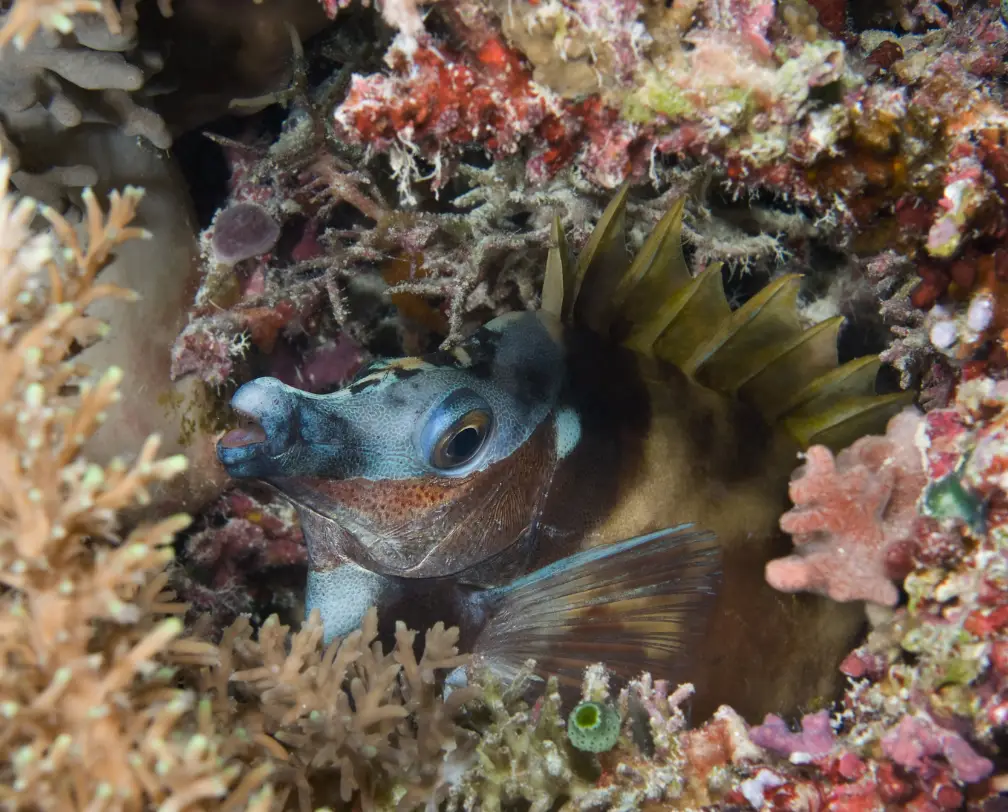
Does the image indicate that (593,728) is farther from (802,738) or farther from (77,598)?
(77,598)

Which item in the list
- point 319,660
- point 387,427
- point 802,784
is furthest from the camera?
point 387,427

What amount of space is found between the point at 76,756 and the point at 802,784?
6.51ft

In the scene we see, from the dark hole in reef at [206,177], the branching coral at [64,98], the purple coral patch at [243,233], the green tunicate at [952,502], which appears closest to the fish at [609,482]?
the green tunicate at [952,502]

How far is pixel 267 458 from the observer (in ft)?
7.76

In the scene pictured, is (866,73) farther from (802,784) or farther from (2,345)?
(2,345)

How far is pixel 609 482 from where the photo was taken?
2.91 metres

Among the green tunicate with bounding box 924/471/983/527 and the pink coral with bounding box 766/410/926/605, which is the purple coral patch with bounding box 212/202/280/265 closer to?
the pink coral with bounding box 766/410/926/605

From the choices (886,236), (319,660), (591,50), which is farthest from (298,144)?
(886,236)

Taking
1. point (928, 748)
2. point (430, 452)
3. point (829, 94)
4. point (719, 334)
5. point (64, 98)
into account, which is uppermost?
point (64, 98)

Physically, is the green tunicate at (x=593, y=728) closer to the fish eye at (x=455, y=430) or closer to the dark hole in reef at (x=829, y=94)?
the fish eye at (x=455, y=430)


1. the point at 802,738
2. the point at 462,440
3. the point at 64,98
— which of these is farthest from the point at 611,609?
the point at 64,98

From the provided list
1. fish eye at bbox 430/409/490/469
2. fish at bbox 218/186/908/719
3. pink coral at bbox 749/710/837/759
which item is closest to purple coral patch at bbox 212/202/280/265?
fish at bbox 218/186/908/719

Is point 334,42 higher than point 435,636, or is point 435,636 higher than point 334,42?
point 334,42

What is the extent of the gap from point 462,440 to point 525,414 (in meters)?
0.29
